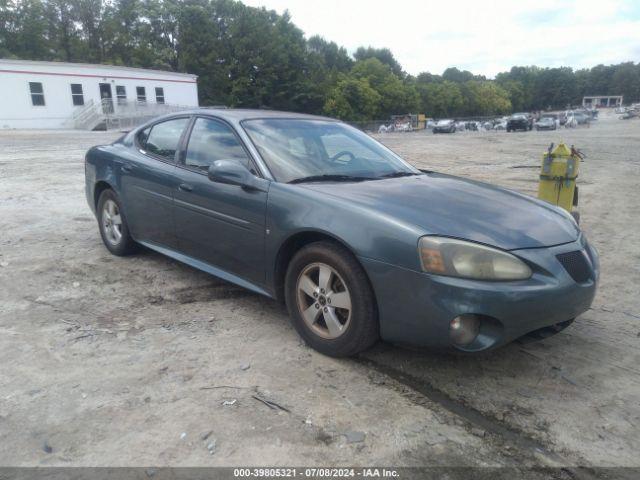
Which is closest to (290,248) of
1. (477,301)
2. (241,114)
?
(477,301)

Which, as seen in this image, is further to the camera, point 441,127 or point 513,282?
point 441,127

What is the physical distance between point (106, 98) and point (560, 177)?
1335 inches

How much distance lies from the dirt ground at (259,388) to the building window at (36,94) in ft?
104

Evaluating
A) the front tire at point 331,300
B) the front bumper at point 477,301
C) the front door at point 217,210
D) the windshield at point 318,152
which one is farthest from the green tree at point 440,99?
the front bumper at point 477,301

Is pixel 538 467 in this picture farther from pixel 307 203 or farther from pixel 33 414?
pixel 33 414

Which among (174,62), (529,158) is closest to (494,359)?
(529,158)

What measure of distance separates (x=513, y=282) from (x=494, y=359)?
2.53ft

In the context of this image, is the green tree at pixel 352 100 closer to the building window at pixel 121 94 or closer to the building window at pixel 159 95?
the building window at pixel 159 95

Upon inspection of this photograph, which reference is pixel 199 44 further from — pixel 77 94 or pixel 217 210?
pixel 217 210

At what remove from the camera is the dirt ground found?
2.32 metres

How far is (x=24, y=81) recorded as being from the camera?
30359mm

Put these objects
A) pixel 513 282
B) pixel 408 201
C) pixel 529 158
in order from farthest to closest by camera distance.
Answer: pixel 529 158 → pixel 408 201 → pixel 513 282

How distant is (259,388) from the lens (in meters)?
2.81

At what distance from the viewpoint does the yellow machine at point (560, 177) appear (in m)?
6.84
